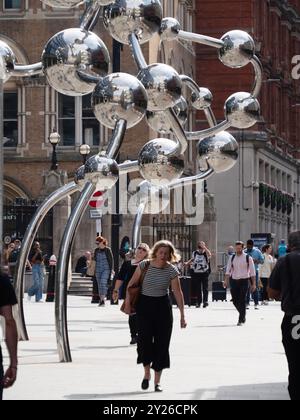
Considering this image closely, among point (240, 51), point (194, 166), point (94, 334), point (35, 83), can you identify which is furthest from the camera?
point (194, 166)

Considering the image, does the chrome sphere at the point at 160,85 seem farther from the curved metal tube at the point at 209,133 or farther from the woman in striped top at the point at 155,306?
the curved metal tube at the point at 209,133

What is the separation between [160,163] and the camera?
2305cm

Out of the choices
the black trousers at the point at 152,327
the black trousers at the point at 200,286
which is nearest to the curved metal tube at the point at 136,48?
the black trousers at the point at 152,327

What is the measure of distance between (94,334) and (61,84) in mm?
7567

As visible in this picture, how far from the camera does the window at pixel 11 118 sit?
56.5 m

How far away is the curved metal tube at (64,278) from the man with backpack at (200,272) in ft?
58.7

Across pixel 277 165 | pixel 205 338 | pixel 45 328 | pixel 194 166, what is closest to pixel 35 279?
pixel 45 328

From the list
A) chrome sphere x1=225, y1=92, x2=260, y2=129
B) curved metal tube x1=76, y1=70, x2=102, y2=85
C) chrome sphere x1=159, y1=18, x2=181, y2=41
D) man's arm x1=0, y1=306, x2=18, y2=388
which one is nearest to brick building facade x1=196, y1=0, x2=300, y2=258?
chrome sphere x1=159, y1=18, x2=181, y2=41

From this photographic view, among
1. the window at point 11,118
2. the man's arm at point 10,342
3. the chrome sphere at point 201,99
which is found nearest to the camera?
the man's arm at point 10,342

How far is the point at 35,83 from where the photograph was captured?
2210 inches

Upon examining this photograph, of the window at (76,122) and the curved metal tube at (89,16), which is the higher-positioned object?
the window at (76,122)

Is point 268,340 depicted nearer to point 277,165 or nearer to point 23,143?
point 23,143

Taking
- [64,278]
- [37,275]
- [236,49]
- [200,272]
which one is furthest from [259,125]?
[64,278]

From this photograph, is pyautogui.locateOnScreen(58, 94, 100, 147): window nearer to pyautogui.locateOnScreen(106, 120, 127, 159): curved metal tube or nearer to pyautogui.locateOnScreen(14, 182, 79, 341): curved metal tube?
pyautogui.locateOnScreen(14, 182, 79, 341): curved metal tube
